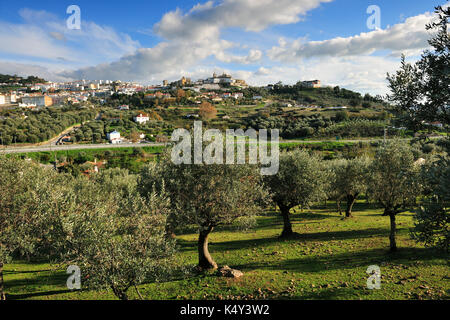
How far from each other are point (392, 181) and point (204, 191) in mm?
15447

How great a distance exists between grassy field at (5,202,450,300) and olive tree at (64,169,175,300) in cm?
267

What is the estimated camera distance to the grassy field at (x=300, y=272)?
49.6 feet

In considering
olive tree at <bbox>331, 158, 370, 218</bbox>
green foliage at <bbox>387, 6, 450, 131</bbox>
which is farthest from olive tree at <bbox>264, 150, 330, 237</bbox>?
green foliage at <bbox>387, 6, 450, 131</bbox>

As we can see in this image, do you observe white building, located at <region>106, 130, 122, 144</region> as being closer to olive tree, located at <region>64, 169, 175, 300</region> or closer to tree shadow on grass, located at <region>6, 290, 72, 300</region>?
tree shadow on grass, located at <region>6, 290, 72, 300</region>

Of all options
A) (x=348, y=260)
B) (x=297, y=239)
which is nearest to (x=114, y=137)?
(x=297, y=239)

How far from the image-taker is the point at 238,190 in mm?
18203

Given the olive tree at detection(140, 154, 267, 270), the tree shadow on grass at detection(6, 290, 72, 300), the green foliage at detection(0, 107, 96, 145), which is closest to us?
the tree shadow on grass at detection(6, 290, 72, 300)

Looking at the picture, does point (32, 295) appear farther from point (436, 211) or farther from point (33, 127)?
point (33, 127)

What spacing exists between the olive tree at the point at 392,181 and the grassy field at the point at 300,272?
3202mm

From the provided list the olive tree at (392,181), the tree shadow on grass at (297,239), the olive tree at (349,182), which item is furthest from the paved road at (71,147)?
the olive tree at (392,181)

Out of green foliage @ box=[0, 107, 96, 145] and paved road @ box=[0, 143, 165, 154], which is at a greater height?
green foliage @ box=[0, 107, 96, 145]

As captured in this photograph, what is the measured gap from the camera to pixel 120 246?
1185 cm

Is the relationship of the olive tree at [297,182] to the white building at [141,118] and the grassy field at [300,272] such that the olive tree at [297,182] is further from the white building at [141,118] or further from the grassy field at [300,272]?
the white building at [141,118]

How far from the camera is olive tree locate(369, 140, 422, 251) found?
2012 cm
